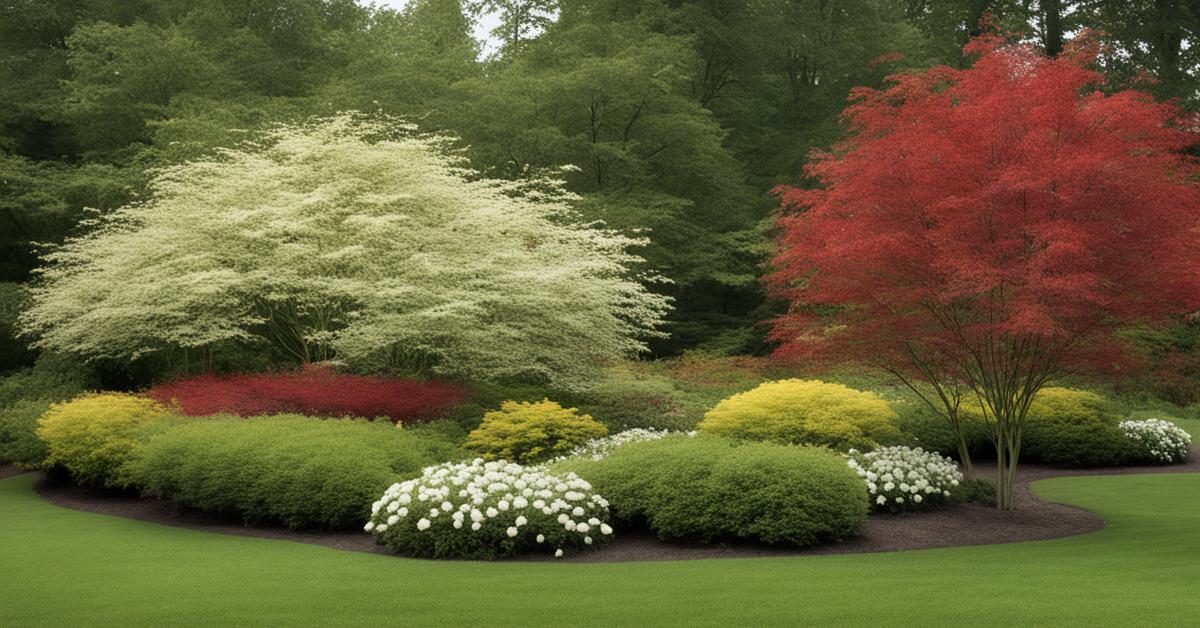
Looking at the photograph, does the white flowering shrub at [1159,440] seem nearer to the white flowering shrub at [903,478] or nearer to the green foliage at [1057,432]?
the green foliage at [1057,432]

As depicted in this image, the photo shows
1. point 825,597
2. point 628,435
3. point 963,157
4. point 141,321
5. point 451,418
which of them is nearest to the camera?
point 825,597

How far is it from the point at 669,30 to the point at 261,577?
30.2 meters

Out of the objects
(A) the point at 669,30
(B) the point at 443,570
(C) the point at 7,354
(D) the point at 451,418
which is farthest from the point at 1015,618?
(A) the point at 669,30

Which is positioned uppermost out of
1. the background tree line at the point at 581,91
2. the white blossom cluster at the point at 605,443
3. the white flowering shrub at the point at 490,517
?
the background tree line at the point at 581,91

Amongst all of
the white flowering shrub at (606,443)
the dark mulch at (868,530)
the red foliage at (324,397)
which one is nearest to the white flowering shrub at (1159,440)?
the dark mulch at (868,530)

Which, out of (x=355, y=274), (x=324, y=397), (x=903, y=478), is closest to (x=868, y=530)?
(x=903, y=478)

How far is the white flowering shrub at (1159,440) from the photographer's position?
59.4ft

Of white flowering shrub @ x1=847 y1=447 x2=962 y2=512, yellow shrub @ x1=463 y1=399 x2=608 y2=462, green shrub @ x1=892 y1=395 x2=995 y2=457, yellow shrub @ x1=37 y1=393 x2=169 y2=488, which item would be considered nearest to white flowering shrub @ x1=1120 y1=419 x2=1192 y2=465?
green shrub @ x1=892 y1=395 x2=995 y2=457

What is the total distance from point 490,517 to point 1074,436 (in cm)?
1187

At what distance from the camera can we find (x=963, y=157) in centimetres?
1154

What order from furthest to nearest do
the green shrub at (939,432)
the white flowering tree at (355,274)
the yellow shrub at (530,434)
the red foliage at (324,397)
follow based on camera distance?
1. the green shrub at (939,432)
2. the white flowering tree at (355,274)
3. the red foliage at (324,397)
4. the yellow shrub at (530,434)

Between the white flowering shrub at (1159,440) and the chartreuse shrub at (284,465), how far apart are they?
1198 centimetres

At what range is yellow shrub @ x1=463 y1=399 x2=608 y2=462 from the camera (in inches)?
577

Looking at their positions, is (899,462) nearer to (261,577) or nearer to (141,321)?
(261,577)
